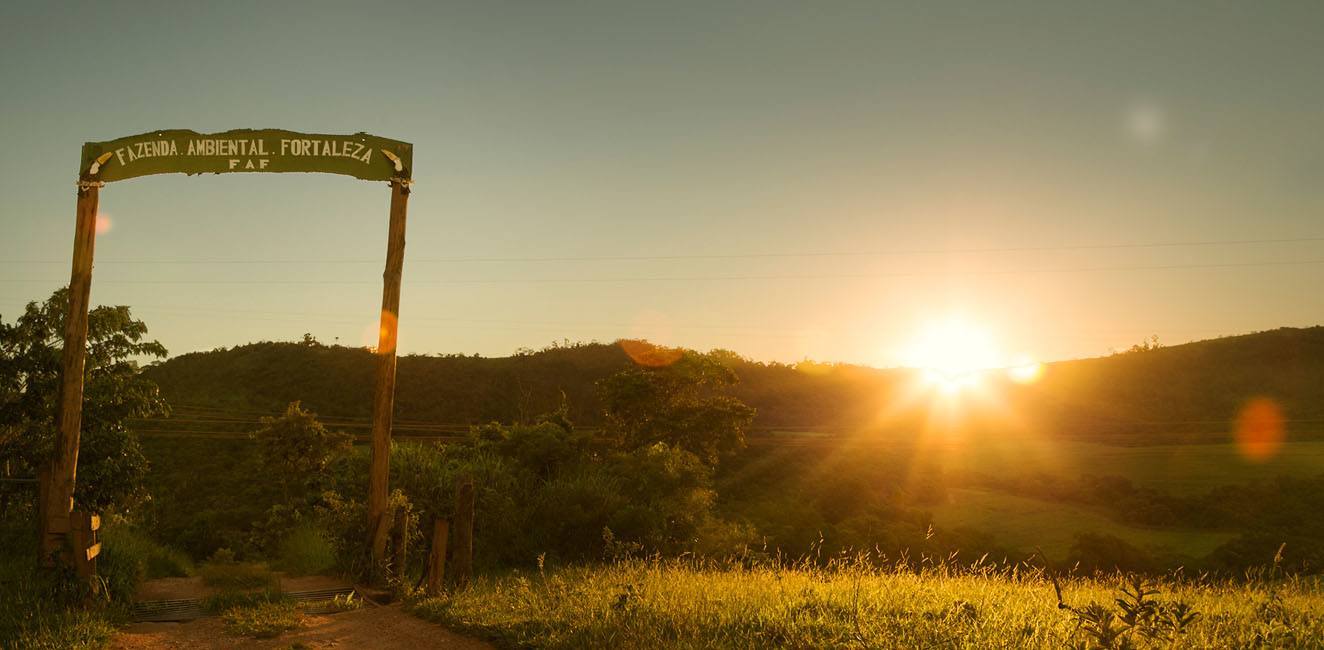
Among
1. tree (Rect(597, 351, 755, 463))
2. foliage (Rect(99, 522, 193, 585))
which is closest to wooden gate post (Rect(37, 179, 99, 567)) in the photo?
foliage (Rect(99, 522, 193, 585))

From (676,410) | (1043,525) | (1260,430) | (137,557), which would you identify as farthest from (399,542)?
(1260,430)

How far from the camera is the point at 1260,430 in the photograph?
4800cm

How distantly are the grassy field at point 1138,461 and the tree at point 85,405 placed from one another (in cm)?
3353

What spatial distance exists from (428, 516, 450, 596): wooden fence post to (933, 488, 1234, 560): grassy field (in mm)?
24392

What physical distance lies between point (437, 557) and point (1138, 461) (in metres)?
40.7

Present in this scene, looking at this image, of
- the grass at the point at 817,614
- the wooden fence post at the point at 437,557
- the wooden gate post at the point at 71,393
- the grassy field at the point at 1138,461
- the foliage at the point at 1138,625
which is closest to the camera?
the foliage at the point at 1138,625

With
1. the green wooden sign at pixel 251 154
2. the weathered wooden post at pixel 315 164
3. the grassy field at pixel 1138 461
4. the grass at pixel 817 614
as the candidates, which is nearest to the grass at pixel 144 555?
the weathered wooden post at pixel 315 164

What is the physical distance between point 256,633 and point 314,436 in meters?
23.2

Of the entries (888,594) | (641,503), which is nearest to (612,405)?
(641,503)

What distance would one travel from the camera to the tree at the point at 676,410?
91.8 ft

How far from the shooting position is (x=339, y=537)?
1227cm

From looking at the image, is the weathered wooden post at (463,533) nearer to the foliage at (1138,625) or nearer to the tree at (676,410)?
the foliage at (1138,625)

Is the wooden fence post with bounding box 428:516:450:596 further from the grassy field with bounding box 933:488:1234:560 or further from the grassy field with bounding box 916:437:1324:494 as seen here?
the grassy field with bounding box 916:437:1324:494

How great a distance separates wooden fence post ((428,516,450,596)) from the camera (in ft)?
32.2
